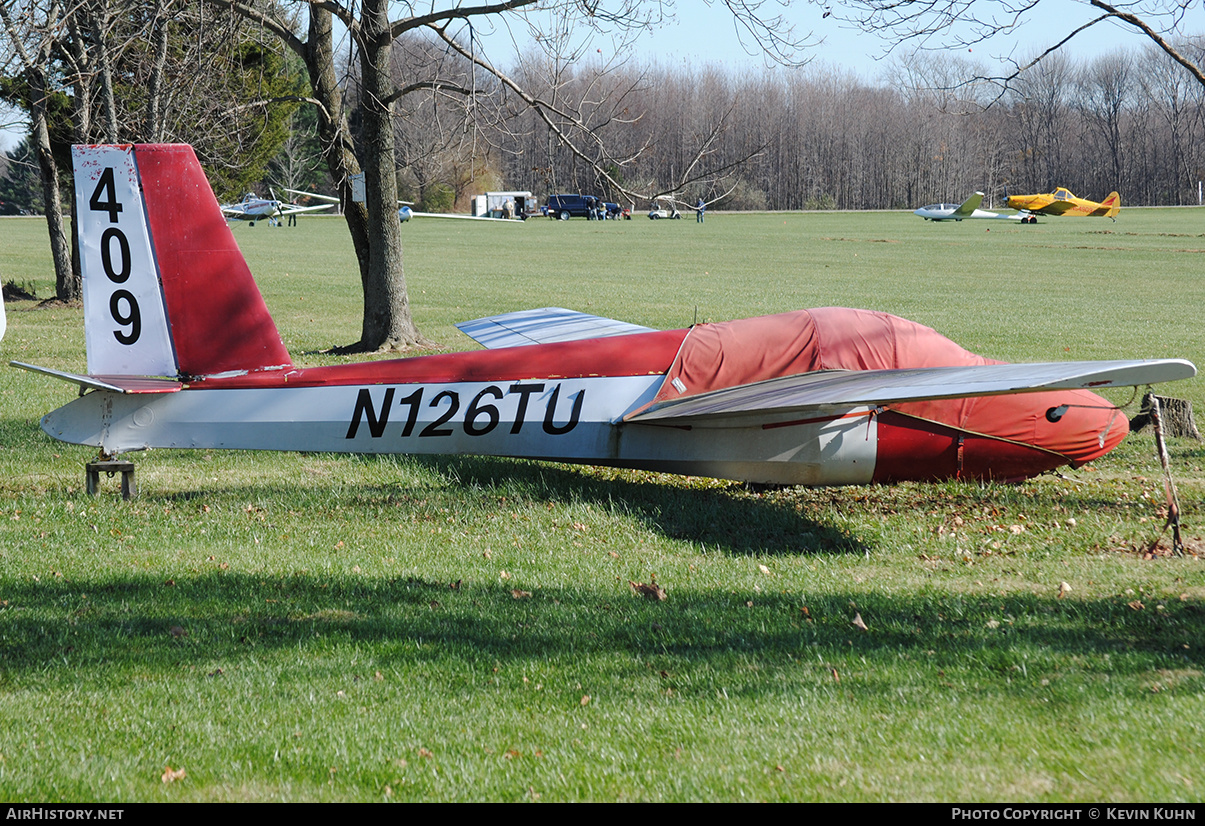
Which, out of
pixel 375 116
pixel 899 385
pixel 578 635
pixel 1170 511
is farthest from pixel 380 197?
pixel 1170 511

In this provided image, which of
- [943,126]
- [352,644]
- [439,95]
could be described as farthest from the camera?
[943,126]

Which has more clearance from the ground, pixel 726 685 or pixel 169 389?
pixel 169 389

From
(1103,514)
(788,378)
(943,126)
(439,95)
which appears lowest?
(1103,514)

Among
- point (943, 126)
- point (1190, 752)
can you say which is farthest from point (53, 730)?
point (943, 126)

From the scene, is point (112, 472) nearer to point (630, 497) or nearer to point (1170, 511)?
point (630, 497)

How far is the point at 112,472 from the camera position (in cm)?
739

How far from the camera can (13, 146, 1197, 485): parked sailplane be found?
7.22 m

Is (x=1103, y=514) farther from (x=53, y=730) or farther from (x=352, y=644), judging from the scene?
(x=53, y=730)

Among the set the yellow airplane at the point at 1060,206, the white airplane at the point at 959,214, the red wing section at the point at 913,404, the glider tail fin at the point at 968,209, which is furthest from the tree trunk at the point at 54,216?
the yellow airplane at the point at 1060,206

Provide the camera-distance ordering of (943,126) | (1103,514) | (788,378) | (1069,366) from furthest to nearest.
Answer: (943,126), (788,378), (1103,514), (1069,366)

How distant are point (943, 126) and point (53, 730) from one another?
413ft

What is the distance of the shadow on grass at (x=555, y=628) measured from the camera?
4809 mm

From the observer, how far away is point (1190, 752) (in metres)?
3.73

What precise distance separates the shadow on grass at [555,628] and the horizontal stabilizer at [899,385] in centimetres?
131
